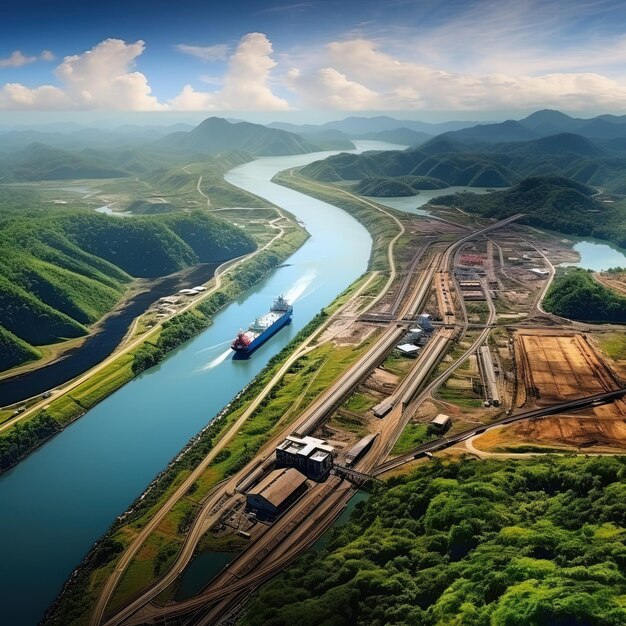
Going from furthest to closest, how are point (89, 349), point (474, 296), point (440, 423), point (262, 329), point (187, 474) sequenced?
point (474, 296), point (262, 329), point (89, 349), point (440, 423), point (187, 474)

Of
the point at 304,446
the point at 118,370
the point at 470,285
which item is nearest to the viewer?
the point at 304,446

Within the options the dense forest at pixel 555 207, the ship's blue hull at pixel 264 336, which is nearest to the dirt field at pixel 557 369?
the ship's blue hull at pixel 264 336

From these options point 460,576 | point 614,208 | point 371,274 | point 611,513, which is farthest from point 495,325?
point 614,208

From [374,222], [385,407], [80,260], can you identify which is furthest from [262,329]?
[374,222]

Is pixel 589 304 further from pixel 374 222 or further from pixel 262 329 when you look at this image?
pixel 374 222

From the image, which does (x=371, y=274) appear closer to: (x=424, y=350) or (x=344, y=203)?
(x=424, y=350)

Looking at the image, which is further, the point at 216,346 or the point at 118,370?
the point at 216,346
